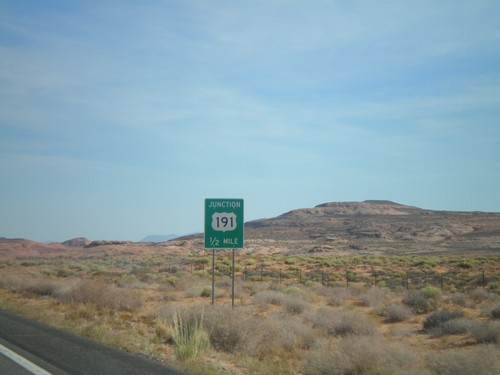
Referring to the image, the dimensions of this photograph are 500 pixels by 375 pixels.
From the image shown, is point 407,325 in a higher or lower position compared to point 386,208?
lower

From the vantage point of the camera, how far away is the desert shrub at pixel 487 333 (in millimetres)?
13130

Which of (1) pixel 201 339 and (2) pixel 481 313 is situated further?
(2) pixel 481 313

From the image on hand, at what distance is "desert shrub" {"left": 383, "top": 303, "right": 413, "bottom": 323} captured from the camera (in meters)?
19.3

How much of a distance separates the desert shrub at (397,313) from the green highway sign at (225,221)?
8453 millimetres

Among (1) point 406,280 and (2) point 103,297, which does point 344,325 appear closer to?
(2) point 103,297

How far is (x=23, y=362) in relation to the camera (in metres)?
9.07

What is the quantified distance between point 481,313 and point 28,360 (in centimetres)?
1828

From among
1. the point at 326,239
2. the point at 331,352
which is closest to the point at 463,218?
the point at 326,239

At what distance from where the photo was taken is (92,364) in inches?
352

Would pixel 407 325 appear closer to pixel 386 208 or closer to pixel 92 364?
pixel 92 364

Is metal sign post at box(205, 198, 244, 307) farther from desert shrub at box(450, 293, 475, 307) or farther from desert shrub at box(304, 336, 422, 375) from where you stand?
desert shrub at box(450, 293, 475, 307)

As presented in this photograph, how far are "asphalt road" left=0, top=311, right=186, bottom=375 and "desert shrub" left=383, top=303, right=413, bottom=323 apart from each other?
41.9ft

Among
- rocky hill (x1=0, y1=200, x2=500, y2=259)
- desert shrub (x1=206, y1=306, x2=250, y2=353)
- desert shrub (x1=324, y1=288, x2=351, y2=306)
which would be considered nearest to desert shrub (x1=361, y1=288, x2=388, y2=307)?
desert shrub (x1=324, y1=288, x2=351, y2=306)

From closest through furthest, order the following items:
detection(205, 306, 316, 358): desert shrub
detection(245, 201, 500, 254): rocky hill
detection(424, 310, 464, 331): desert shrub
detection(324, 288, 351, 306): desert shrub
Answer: detection(205, 306, 316, 358): desert shrub, detection(424, 310, 464, 331): desert shrub, detection(324, 288, 351, 306): desert shrub, detection(245, 201, 500, 254): rocky hill
